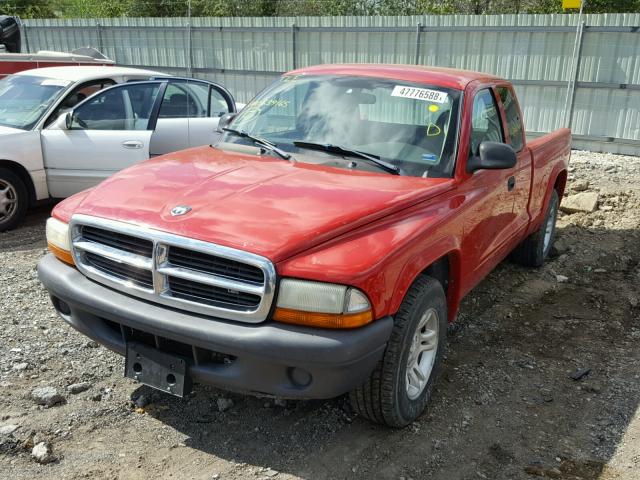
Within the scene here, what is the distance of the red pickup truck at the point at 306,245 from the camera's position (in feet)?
8.89

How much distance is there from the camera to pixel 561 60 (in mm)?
11922

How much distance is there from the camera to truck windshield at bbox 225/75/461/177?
3.83 meters

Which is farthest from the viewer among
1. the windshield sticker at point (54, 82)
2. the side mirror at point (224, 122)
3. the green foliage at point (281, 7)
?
the green foliage at point (281, 7)

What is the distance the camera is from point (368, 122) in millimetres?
3963

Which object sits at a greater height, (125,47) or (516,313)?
(125,47)

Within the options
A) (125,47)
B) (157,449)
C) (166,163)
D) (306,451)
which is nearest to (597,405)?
(306,451)

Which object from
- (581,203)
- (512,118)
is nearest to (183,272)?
(512,118)

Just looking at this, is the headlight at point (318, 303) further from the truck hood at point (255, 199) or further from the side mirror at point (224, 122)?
the side mirror at point (224, 122)

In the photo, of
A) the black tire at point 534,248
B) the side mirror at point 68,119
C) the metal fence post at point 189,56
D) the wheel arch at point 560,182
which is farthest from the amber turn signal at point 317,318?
the metal fence post at point 189,56

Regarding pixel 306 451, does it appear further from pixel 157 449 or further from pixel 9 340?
pixel 9 340

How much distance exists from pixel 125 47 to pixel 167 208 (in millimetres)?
16643

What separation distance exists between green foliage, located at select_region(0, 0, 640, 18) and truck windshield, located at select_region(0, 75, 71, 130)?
721 inches

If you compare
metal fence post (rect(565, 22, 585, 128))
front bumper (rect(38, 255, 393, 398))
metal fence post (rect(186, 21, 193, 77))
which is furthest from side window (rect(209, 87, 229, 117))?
metal fence post (rect(186, 21, 193, 77))

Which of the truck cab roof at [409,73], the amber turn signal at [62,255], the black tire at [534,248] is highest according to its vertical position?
the truck cab roof at [409,73]
